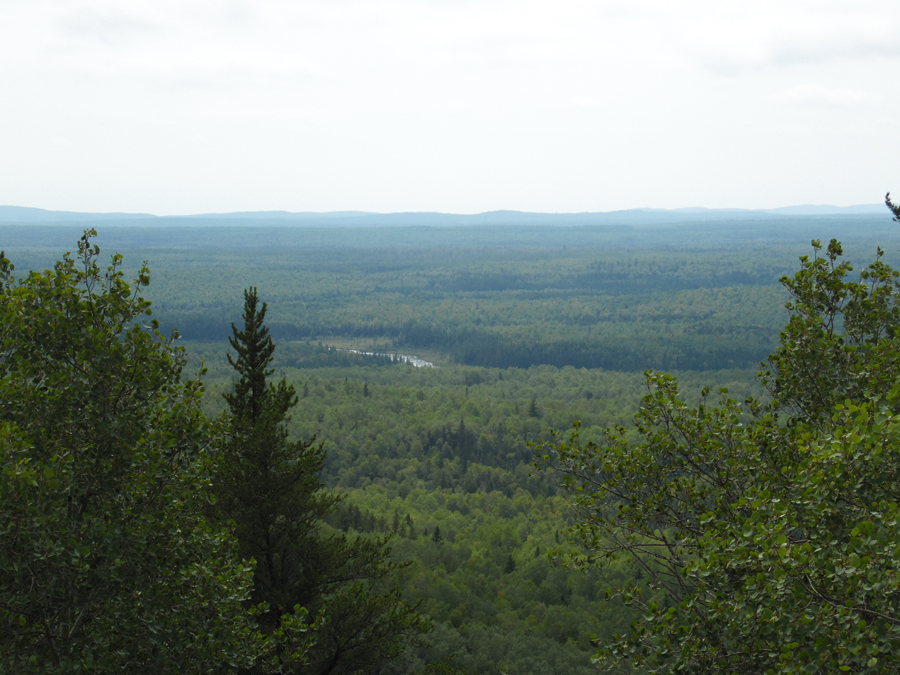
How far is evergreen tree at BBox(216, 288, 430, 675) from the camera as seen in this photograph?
2120cm

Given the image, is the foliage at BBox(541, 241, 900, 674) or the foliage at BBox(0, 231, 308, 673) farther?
the foliage at BBox(0, 231, 308, 673)

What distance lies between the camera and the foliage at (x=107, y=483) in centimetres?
926

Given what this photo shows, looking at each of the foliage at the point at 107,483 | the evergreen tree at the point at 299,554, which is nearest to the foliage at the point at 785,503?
the foliage at the point at 107,483

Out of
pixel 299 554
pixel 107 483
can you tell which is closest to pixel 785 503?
pixel 107 483

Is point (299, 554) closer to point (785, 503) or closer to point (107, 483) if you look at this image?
point (107, 483)

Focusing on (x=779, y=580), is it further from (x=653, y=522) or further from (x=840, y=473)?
(x=653, y=522)

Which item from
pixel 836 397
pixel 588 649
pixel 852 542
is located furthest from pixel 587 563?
pixel 588 649

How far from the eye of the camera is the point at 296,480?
885 inches

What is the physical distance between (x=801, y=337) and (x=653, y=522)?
3.72m

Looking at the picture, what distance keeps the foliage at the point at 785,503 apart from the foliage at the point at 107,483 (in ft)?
18.7

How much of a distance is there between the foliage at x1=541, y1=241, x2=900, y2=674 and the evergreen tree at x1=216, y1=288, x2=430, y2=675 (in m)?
12.1

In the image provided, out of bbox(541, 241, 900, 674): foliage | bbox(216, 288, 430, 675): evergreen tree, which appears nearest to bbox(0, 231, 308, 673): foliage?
bbox(541, 241, 900, 674): foliage

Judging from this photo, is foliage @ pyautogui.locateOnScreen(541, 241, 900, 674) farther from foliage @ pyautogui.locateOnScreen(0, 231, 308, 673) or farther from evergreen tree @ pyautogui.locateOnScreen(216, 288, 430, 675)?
evergreen tree @ pyautogui.locateOnScreen(216, 288, 430, 675)

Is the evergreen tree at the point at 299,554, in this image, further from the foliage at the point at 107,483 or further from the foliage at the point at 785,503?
the foliage at the point at 785,503
